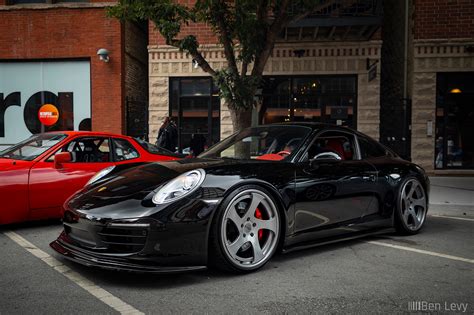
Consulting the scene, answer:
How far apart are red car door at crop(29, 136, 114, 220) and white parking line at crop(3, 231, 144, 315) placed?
0.73 meters

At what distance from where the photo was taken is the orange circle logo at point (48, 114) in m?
12.7

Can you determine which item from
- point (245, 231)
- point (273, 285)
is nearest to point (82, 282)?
point (245, 231)

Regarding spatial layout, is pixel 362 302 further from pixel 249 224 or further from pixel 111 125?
pixel 111 125

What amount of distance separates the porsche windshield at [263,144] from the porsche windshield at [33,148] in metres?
2.41

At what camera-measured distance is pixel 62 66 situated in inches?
529

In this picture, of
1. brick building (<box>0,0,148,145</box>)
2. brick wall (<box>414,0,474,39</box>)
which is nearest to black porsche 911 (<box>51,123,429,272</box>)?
brick wall (<box>414,0,474,39</box>)

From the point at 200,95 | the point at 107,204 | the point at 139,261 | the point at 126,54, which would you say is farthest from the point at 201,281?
the point at 126,54

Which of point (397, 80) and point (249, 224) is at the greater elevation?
point (397, 80)

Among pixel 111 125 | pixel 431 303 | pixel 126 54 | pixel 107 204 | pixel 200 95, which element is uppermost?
pixel 126 54

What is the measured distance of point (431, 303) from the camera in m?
3.23

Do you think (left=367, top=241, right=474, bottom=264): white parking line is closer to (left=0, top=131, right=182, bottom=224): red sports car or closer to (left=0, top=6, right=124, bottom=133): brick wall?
(left=0, top=131, right=182, bottom=224): red sports car

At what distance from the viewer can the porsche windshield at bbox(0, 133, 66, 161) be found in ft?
19.1

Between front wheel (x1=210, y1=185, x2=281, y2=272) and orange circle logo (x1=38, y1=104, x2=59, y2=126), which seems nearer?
front wheel (x1=210, y1=185, x2=281, y2=272)

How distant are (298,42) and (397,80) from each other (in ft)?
14.1
